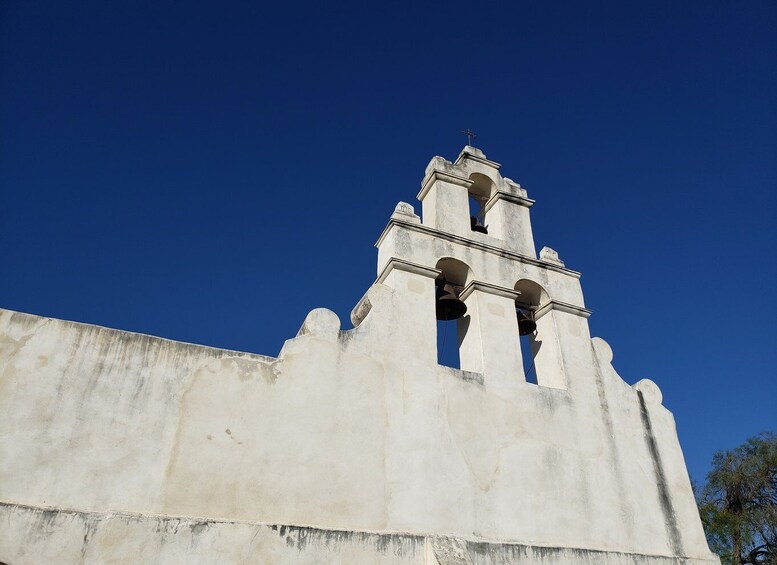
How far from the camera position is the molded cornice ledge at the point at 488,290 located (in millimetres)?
9578

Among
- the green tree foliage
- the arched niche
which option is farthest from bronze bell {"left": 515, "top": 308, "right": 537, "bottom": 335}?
the green tree foliage

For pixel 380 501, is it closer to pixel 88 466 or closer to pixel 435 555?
pixel 435 555

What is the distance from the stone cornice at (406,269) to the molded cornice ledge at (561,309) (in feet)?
6.64

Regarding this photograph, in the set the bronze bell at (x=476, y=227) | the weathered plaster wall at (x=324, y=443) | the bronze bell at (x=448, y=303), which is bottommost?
the weathered plaster wall at (x=324, y=443)

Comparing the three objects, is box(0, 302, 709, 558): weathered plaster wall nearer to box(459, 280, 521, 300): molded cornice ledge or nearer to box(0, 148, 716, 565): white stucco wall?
box(0, 148, 716, 565): white stucco wall

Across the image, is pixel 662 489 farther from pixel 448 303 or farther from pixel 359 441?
pixel 359 441

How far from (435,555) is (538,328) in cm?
449

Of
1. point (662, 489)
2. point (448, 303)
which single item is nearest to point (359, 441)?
point (448, 303)

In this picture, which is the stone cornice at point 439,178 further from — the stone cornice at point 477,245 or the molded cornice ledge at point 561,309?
the molded cornice ledge at point 561,309

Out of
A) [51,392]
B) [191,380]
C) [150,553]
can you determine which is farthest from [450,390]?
[51,392]

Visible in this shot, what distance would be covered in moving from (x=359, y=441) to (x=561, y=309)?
4379 millimetres

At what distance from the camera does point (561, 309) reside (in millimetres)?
10195

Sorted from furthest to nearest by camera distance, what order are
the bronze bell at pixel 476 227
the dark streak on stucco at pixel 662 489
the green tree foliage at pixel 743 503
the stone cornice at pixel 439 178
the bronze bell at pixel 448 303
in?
1. the green tree foliage at pixel 743 503
2. the bronze bell at pixel 476 227
3. the stone cornice at pixel 439 178
4. the bronze bell at pixel 448 303
5. the dark streak on stucco at pixel 662 489

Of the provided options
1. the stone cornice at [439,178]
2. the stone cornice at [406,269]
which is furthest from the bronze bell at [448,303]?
the stone cornice at [439,178]
